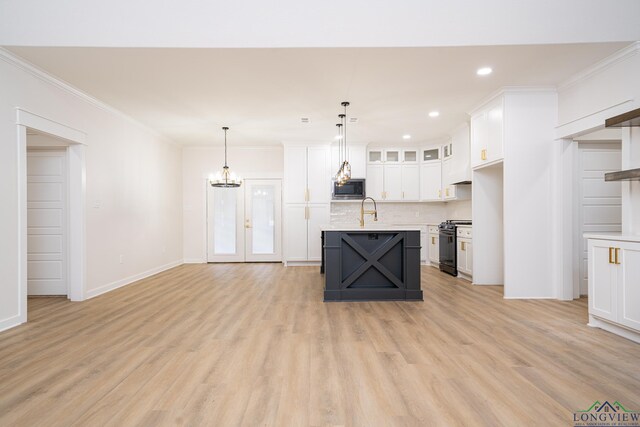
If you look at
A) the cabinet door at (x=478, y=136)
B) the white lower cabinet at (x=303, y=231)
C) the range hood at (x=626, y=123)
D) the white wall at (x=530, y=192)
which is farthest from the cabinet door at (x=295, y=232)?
the range hood at (x=626, y=123)

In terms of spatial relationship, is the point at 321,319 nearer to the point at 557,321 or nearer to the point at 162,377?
the point at 162,377

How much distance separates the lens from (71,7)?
11.1 ft

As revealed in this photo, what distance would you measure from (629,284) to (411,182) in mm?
5358

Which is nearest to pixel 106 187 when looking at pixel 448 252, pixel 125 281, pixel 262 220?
pixel 125 281

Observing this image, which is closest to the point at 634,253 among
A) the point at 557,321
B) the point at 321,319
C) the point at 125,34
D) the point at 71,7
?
the point at 557,321

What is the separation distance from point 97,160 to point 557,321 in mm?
5958

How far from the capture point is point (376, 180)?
8.12m

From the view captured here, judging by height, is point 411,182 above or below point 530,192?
above

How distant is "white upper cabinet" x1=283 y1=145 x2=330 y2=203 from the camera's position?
7766mm

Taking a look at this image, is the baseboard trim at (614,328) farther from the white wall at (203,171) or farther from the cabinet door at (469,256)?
the white wall at (203,171)

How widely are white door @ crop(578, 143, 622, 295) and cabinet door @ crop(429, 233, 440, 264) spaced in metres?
2.88

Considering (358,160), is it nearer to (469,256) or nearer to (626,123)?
(469,256)

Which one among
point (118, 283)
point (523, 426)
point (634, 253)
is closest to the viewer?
point (523, 426)

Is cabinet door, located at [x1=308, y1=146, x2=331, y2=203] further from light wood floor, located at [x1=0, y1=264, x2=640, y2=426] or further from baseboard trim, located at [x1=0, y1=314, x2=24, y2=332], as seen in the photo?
baseboard trim, located at [x1=0, y1=314, x2=24, y2=332]
